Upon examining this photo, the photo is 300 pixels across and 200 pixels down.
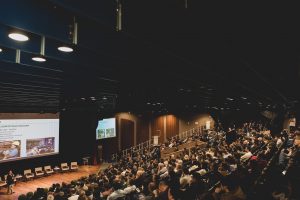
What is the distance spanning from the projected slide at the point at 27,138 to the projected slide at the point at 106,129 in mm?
4930

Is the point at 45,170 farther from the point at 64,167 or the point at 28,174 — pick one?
the point at 64,167

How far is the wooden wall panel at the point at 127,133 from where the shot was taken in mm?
23703

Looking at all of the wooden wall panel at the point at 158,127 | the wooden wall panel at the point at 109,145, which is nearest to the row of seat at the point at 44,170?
the wooden wall panel at the point at 109,145

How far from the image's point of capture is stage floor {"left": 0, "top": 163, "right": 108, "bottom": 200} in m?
13.3

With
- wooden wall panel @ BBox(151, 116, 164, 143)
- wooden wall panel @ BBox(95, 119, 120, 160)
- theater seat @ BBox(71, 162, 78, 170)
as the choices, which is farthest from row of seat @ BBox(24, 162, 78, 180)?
wooden wall panel @ BBox(151, 116, 164, 143)

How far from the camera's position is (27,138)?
14516 mm

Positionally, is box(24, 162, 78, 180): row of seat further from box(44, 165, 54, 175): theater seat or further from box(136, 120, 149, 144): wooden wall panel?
box(136, 120, 149, 144): wooden wall panel

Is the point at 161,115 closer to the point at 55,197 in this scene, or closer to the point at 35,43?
the point at 55,197

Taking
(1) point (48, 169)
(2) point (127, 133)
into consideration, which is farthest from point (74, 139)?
(2) point (127, 133)

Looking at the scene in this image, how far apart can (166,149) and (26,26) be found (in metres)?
17.5

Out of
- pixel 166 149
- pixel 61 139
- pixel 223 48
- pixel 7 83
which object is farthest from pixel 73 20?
pixel 166 149

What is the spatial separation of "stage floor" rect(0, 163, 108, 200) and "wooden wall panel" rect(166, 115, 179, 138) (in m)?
9.82

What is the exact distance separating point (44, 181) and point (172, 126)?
15.2 metres

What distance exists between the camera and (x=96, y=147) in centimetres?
2108
